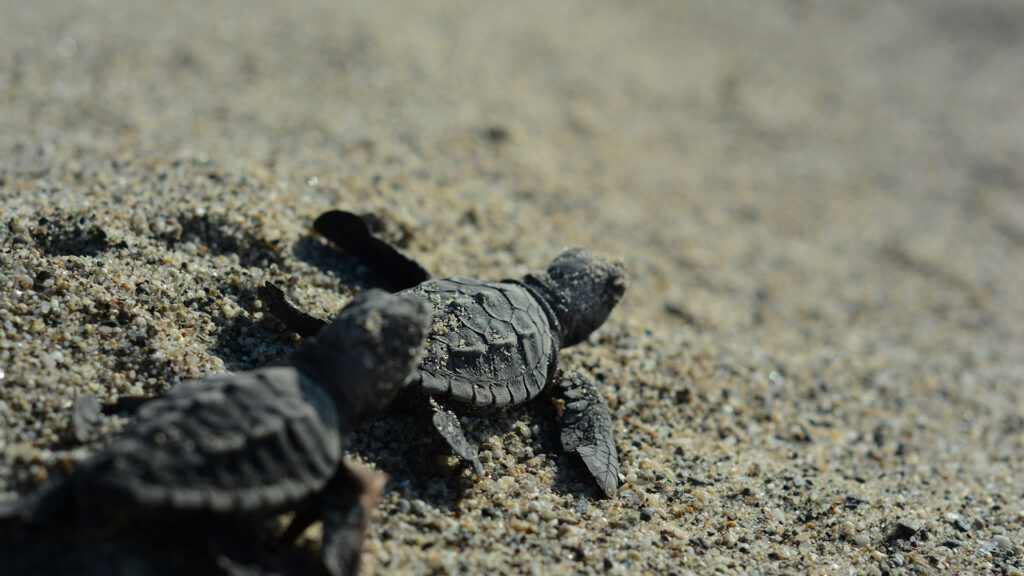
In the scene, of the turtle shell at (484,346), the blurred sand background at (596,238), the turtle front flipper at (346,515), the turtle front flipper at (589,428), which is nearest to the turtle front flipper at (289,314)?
the blurred sand background at (596,238)

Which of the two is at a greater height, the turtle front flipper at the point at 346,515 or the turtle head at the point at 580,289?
the turtle head at the point at 580,289

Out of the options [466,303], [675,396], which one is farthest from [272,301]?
[675,396]

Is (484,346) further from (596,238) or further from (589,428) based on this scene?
(596,238)

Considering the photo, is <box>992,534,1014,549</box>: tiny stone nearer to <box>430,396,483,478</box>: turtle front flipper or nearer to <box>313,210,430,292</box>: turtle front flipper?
<box>430,396,483,478</box>: turtle front flipper

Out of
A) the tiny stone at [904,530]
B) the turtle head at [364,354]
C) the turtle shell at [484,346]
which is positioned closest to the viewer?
the turtle head at [364,354]

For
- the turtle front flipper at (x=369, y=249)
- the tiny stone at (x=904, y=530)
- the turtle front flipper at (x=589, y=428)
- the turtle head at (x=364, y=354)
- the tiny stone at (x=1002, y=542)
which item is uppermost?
the turtle head at (x=364, y=354)

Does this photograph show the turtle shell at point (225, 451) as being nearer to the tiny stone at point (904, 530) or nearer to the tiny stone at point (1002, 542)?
the tiny stone at point (904, 530)

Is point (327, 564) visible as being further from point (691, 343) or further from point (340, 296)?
point (691, 343)

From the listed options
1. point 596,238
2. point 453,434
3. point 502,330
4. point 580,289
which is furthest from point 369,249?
point 596,238
